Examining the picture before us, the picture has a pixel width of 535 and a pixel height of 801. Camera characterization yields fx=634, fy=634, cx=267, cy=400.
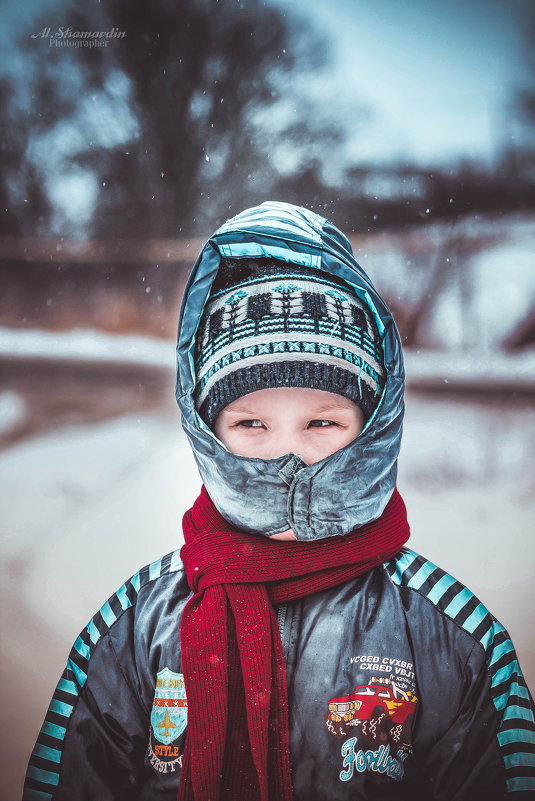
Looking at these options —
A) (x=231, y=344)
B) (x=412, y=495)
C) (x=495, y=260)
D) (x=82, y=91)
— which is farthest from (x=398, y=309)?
(x=82, y=91)

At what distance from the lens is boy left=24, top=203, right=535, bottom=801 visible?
846mm

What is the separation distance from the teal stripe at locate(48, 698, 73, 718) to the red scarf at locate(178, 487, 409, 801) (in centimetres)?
22

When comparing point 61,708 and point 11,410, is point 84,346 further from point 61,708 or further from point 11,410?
point 61,708

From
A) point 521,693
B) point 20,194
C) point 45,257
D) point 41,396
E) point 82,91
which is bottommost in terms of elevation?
point 521,693

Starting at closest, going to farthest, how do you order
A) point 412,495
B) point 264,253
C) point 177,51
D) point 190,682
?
point 190,682 < point 264,253 < point 177,51 < point 412,495

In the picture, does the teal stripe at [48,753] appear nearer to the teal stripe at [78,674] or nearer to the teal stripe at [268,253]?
the teal stripe at [78,674]

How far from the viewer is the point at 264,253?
1.00m

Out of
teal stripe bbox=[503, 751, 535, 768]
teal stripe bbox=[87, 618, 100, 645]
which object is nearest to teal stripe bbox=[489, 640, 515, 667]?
teal stripe bbox=[503, 751, 535, 768]

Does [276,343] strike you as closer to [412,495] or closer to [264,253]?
[264,253]

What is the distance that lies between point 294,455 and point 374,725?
380 mm

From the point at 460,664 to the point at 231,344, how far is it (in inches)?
21.8

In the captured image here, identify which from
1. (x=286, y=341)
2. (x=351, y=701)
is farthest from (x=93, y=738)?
(x=286, y=341)

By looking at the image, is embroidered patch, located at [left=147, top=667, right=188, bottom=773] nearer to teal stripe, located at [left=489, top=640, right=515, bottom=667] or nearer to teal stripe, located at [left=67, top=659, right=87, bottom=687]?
teal stripe, located at [left=67, top=659, right=87, bottom=687]

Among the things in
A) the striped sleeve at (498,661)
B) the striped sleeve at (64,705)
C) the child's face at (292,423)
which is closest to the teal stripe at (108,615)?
the striped sleeve at (64,705)
